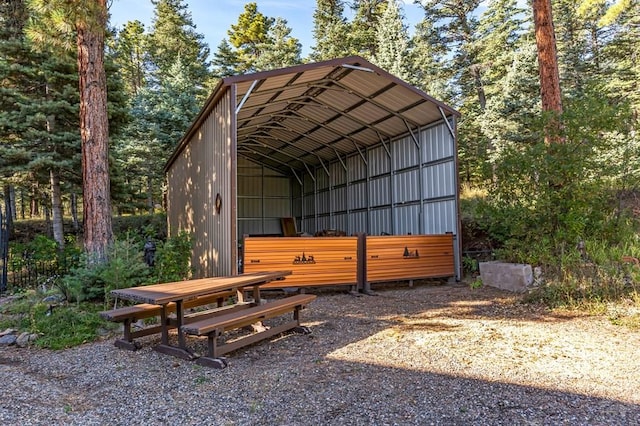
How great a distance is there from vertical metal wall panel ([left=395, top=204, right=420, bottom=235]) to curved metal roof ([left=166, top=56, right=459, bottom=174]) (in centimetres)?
210

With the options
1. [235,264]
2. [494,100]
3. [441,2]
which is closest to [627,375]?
[235,264]

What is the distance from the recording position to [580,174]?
6793mm

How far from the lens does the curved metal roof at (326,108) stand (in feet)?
26.7

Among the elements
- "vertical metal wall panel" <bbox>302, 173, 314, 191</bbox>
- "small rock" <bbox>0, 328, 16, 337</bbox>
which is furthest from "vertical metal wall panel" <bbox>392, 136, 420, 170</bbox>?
"small rock" <bbox>0, 328, 16, 337</bbox>

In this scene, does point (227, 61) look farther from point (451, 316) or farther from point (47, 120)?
point (451, 316)

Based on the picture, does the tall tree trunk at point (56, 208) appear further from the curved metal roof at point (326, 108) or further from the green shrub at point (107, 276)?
the green shrub at point (107, 276)

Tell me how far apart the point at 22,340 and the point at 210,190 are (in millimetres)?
4005

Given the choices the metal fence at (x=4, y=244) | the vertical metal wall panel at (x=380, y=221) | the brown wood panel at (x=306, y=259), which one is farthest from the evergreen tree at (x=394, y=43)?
the metal fence at (x=4, y=244)

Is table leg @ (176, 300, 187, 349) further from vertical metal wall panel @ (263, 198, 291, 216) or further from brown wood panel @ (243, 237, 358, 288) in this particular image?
vertical metal wall panel @ (263, 198, 291, 216)

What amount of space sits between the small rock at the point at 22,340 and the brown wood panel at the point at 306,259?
3274mm

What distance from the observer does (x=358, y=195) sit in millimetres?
14195

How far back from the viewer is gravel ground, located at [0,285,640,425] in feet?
8.88

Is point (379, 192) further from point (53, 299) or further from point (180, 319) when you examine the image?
point (180, 319)

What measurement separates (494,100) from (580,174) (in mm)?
11162
